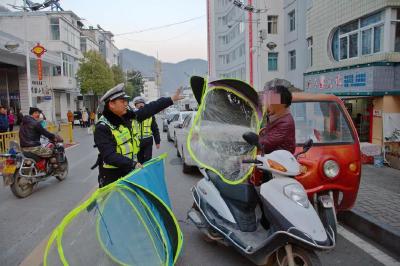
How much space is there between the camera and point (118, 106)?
141 inches

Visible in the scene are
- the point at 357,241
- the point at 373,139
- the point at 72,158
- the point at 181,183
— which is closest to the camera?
the point at 357,241

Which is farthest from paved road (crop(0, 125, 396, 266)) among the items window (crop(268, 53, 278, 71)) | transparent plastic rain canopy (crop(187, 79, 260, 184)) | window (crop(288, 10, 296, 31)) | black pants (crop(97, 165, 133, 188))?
window (crop(268, 53, 278, 71))

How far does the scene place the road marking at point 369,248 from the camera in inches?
145

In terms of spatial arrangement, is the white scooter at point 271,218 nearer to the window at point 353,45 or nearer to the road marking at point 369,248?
the road marking at point 369,248

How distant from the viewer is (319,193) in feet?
13.3

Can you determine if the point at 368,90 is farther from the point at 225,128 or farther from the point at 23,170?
the point at 23,170

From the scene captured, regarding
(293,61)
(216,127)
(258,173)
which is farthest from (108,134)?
(293,61)

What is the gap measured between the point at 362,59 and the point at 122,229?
38.4ft

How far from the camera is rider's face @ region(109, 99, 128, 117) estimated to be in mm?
3566

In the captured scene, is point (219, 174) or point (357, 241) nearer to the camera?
point (219, 174)

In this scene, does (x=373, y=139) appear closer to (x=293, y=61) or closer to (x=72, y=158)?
(x=72, y=158)

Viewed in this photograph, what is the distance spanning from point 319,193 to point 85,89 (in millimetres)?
35143

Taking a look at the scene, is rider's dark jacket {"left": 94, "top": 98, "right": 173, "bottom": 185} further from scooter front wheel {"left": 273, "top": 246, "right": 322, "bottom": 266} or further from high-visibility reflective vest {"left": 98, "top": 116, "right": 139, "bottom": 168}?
scooter front wheel {"left": 273, "top": 246, "right": 322, "bottom": 266}

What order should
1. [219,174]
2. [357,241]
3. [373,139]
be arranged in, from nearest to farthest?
1. [219,174]
2. [357,241]
3. [373,139]
